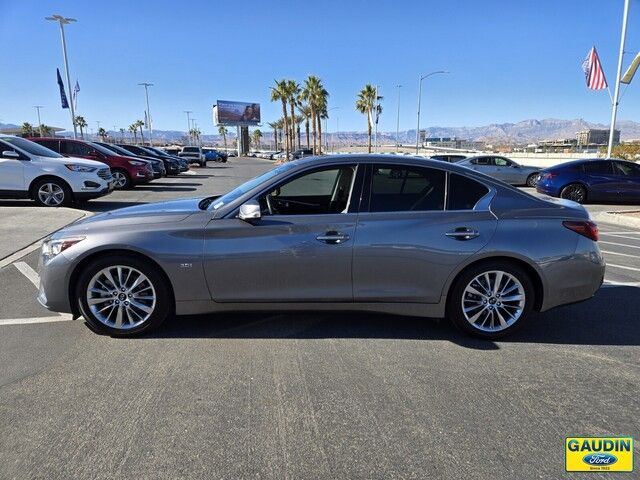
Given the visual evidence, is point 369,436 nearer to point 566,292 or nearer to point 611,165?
point 566,292

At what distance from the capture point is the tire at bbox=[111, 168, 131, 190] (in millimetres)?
16156

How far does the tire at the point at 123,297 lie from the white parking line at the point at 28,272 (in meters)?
2.13

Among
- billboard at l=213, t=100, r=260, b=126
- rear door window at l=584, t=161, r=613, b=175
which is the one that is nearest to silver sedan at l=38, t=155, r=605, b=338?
rear door window at l=584, t=161, r=613, b=175

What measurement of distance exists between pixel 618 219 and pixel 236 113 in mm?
93209

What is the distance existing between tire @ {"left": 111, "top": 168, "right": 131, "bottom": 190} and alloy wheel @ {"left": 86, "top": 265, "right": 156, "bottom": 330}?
538 inches

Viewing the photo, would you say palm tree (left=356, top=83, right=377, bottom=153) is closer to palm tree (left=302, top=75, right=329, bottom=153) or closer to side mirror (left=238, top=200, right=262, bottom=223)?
palm tree (left=302, top=75, right=329, bottom=153)

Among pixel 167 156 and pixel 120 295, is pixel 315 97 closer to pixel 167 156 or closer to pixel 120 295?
pixel 167 156

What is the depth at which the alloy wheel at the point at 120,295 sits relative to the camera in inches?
150

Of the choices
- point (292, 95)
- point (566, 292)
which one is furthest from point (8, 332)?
point (292, 95)

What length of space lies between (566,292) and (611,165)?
41.0 ft

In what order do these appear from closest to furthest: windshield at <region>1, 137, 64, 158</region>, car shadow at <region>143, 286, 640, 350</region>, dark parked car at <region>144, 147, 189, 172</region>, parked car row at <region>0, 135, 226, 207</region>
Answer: car shadow at <region>143, 286, 640, 350</region>
parked car row at <region>0, 135, 226, 207</region>
windshield at <region>1, 137, 64, 158</region>
dark parked car at <region>144, 147, 189, 172</region>

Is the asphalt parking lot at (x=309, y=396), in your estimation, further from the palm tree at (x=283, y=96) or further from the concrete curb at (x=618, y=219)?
the palm tree at (x=283, y=96)

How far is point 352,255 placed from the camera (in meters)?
3.73

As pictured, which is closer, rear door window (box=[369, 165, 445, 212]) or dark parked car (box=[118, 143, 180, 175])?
rear door window (box=[369, 165, 445, 212])
